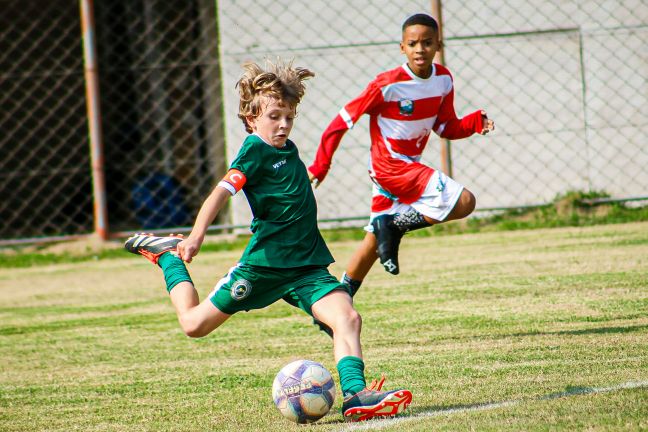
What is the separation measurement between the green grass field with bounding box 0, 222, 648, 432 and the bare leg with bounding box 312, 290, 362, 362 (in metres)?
0.26

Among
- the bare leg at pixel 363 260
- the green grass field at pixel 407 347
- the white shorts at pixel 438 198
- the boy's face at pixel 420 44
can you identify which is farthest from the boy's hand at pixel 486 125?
the green grass field at pixel 407 347

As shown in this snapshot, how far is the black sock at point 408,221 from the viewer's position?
587 centimetres

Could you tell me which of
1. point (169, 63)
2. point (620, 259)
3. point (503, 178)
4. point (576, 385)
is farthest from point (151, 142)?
point (576, 385)

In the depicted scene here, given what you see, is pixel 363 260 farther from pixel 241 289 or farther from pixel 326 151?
pixel 241 289

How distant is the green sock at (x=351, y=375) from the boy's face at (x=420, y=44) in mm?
2521

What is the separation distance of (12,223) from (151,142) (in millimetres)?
Result: 2006

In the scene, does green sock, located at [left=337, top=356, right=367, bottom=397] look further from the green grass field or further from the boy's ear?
the boy's ear

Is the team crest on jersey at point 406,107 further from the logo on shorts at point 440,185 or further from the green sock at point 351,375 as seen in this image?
the green sock at point 351,375

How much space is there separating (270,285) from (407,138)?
2186 mm

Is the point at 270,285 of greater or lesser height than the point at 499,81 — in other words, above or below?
below

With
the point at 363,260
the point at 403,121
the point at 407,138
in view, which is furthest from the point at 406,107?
the point at 363,260

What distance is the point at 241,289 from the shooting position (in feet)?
13.5

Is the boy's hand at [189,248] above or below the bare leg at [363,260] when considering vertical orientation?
above

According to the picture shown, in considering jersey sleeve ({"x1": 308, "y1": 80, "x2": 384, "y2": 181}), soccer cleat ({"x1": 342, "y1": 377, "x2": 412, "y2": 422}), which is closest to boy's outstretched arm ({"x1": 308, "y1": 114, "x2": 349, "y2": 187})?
jersey sleeve ({"x1": 308, "y1": 80, "x2": 384, "y2": 181})
